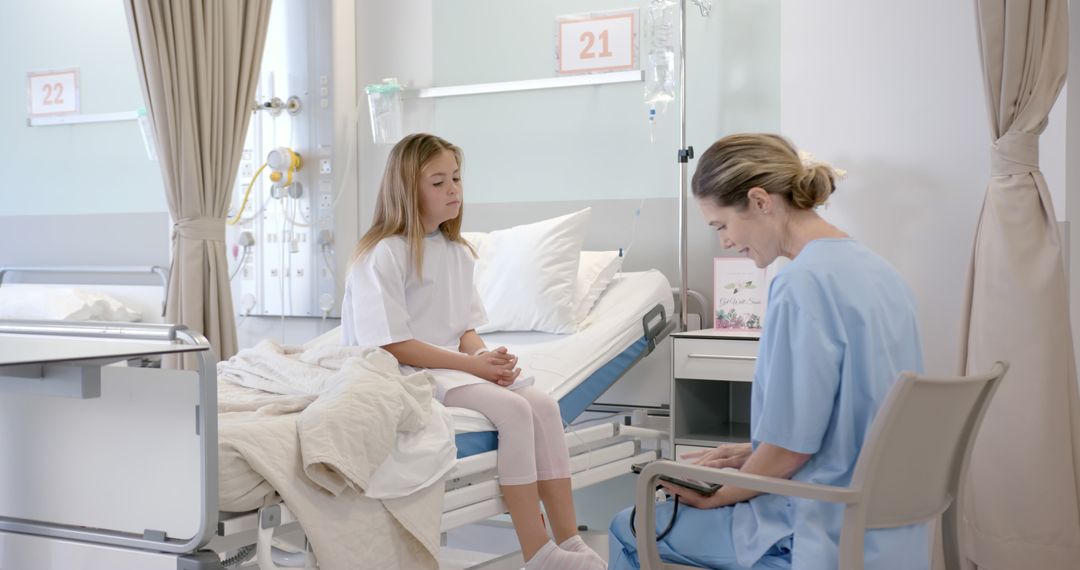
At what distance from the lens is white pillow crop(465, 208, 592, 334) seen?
142 inches

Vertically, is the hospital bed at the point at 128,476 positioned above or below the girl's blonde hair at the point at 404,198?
below

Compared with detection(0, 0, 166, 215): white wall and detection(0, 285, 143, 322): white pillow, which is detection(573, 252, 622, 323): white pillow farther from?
detection(0, 0, 166, 215): white wall

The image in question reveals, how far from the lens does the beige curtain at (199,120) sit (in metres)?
3.68

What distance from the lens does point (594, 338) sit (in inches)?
135

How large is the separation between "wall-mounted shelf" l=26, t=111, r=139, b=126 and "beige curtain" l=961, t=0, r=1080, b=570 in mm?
3880

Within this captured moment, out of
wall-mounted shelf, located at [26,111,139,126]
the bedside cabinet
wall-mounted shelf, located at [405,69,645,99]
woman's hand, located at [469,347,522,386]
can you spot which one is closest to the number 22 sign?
wall-mounted shelf, located at [405,69,645,99]

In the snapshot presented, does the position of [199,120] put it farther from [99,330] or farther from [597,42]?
[99,330]

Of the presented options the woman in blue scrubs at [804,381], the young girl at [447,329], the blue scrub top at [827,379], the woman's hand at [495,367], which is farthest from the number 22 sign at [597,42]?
the blue scrub top at [827,379]

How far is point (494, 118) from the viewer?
14.6 ft

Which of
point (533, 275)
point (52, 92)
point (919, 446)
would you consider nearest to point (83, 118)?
point (52, 92)

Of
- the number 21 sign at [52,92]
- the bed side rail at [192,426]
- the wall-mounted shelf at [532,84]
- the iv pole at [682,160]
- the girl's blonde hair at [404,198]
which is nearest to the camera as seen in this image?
the bed side rail at [192,426]

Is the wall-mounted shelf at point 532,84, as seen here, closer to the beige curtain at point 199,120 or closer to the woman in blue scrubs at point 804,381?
the beige curtain at point 199,120

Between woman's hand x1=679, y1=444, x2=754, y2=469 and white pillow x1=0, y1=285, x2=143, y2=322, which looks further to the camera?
white pillow x1=0, y1=285, x2=143, y2=322

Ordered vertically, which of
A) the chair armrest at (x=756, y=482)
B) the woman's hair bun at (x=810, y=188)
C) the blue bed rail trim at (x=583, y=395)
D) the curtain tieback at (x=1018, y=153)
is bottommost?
the blue bed rail trim at (x=583, y=395)
